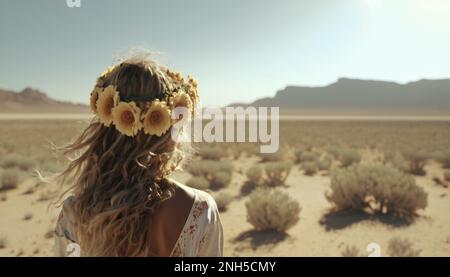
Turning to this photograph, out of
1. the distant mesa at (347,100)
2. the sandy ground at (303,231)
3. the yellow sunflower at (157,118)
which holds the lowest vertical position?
the sandy ground at (303,231)

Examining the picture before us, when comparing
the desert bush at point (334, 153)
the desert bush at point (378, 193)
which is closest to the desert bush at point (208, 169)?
the desert bush at point (378, 193)

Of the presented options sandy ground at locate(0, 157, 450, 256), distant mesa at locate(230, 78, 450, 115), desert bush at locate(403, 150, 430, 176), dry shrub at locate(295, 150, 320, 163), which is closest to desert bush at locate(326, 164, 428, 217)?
sandy ground at locate(0, 157, 450, 256)

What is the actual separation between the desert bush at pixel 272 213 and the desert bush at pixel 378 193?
1515 mm

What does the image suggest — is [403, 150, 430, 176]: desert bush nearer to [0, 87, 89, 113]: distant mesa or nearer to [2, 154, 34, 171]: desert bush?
[2, 154, 34, 171]: desert bush

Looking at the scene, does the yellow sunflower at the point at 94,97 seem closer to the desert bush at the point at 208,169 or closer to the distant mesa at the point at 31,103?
the desert bush at the point at 208,169

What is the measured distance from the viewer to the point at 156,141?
1877mm

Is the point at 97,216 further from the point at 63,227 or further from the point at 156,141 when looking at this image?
the point at 156,141

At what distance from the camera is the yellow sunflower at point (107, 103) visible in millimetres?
1808

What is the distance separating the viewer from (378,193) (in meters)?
8.25

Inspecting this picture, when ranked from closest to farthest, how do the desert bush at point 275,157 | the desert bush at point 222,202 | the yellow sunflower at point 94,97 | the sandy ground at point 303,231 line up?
the yellow sunflower at point 94,97, the sandy ground at point 303,231, the desert bush at point 222,202, the desert bush at point 275,157

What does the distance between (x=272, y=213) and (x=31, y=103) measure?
112 m

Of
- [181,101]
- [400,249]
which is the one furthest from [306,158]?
[181,101]

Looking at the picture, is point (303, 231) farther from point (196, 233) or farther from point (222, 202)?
point (196, 233)

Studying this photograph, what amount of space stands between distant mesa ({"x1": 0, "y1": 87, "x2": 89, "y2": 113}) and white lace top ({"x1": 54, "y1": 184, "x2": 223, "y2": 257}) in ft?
345
